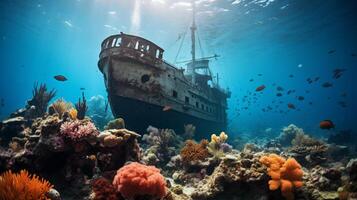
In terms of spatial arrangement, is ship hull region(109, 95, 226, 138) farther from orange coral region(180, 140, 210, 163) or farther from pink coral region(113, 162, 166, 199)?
pink coral region(113, 162, 166, 199)

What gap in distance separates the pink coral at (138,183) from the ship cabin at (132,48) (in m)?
9.17

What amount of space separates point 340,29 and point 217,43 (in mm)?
18370

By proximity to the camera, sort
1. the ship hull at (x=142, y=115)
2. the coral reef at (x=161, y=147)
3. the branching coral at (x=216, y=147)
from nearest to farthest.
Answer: the branching coral at (x=216, y=147)
the coral reef at (x=161, y=147)
the ship hull at (x=142, y=115)

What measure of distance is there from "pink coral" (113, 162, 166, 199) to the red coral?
278 mm

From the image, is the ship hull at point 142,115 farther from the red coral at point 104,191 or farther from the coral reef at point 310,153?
the red coral at point 104,191

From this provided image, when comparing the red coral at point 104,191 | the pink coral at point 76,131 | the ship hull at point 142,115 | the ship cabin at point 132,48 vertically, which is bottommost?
the red coral at point 104,191

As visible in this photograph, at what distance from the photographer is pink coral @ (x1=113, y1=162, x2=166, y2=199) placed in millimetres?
3664

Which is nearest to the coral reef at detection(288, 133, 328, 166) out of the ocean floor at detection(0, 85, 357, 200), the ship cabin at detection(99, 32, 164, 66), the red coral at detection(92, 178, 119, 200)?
the ocean floor at detection(0, 85, 357, 200)

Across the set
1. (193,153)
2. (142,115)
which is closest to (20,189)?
(193,153)

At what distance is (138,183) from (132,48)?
31.9ft

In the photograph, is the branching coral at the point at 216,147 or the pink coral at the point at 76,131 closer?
the pink coral at the point at 76,131

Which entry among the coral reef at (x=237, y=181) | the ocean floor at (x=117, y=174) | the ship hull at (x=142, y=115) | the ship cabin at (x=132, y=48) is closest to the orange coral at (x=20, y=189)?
the ocean floor at (x=117, y=174)

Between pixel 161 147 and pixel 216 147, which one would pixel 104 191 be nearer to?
pixel 216 147

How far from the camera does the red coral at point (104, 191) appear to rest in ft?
13.2
